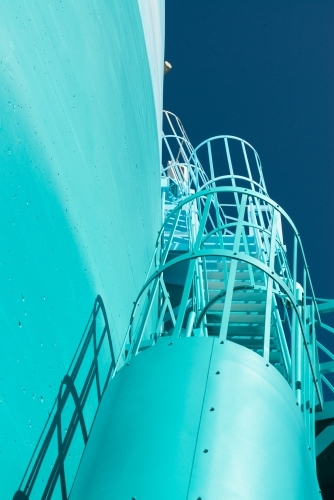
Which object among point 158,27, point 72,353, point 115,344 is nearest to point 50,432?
point 72,353

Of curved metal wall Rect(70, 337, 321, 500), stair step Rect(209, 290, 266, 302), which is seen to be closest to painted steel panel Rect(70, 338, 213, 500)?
curved metal wall Rect(70, 337, 321, 500)

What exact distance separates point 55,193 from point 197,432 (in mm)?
1292

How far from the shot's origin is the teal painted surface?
2342mm

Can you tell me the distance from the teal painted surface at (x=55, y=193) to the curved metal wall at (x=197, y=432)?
366 millimetres

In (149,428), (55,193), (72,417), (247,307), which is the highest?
(247,307)

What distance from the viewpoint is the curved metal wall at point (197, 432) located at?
2125mm

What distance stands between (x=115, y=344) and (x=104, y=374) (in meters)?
0.35

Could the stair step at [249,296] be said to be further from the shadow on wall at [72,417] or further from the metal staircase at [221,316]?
the shadow on wall at [72,417]

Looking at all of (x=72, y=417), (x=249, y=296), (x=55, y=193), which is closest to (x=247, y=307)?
(x=249, y=296)

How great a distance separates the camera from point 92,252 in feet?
11.7

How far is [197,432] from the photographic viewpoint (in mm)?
2252

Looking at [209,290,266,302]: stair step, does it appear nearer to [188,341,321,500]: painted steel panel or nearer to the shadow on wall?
the shadow on wall

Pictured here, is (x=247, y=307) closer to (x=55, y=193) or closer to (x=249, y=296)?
(x=249, y=296)

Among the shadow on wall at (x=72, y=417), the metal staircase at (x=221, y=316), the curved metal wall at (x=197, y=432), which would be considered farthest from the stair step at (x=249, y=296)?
the curved metal wall at (x=197, y=432)
